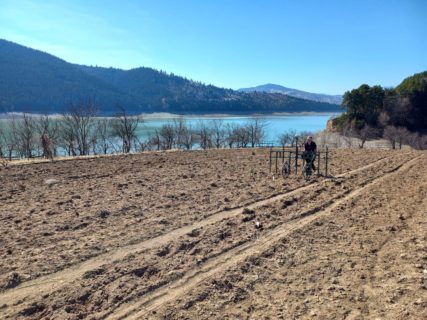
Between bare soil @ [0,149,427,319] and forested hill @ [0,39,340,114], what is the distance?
106m

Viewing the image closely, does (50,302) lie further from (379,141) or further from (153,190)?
(379,141)

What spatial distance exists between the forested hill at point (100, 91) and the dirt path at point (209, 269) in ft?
357

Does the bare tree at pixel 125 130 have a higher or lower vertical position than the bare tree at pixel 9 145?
higher

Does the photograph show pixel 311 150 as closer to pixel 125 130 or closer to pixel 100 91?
→ pixel 125 130

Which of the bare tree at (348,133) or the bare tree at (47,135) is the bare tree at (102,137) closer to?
the bare tree at (47,135)

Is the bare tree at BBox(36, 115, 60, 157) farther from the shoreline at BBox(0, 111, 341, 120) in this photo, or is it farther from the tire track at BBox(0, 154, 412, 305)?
the shoreline at BBox(0, 111, 341, 120)

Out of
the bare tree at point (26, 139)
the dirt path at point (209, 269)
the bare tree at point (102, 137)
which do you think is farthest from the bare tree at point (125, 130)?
the dirt path at point (209, 269)

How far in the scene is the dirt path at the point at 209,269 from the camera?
4.61 metres

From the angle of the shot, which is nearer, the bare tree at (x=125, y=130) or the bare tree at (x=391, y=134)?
the bare tree at (x=125, y=130)

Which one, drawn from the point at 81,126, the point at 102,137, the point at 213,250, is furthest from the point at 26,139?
the point at 213,250

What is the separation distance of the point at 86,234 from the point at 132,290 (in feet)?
8.72

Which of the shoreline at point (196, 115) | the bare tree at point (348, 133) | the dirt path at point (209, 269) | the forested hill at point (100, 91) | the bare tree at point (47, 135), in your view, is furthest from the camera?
the forested hill at point (100, 91)

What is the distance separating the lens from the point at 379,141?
46.7 m

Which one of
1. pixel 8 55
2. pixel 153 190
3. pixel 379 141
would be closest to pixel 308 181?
pixel 153 190
